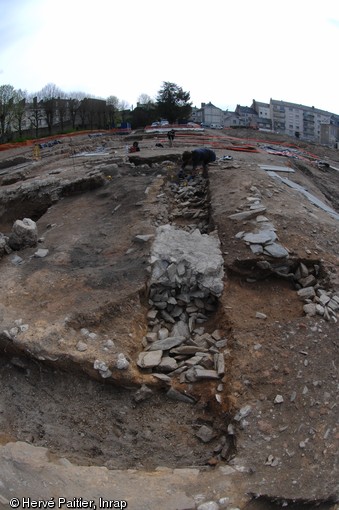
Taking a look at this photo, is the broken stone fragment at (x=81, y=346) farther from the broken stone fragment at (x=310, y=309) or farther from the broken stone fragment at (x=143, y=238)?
the broken stone fragment at (x=310, y=309)

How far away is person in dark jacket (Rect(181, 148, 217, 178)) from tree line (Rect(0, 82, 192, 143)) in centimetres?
2894

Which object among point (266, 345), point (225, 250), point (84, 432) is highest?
point (225, 250)

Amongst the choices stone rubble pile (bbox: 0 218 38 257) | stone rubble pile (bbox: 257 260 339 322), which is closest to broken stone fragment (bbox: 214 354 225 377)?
stone rubble pile (bbox: 257 260 339 322)

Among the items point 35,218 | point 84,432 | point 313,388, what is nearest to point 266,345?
point 313,388

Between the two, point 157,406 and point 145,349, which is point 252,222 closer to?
point 145,349

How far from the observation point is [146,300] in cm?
540

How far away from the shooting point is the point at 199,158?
393 inches

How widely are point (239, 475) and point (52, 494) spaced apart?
150 cm

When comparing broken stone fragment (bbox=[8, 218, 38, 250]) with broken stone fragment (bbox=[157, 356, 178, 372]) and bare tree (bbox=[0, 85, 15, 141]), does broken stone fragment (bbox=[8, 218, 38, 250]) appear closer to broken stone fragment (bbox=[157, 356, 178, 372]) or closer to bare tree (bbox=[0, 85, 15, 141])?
broken stone fragment (bbox=[157, 356, 178, 372])

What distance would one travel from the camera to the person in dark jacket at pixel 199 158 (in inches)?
392

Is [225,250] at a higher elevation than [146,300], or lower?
higher

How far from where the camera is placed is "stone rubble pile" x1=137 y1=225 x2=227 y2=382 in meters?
4.49

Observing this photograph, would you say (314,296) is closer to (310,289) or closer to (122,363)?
(310,289)

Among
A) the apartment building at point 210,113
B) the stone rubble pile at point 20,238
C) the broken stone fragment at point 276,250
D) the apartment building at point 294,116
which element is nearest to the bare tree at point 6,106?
the apartment building at point 210,113
